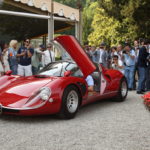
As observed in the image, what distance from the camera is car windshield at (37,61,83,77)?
21.9ft

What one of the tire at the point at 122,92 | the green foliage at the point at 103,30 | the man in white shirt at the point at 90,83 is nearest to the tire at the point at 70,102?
the man in white shirt at the point at 90,83

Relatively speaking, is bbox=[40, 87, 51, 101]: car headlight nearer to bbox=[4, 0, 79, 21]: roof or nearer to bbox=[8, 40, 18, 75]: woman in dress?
bbox=[8, 40, 18, 75]: woman in dress

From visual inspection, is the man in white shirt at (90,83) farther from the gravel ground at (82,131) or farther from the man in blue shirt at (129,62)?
the man in blue shirt at (129,62)

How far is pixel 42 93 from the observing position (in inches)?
218

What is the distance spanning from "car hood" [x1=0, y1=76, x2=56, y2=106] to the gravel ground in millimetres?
418

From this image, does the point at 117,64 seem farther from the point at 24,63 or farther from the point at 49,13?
the point at 49,13

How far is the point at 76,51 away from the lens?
6.02 m

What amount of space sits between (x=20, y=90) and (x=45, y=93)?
61 cm

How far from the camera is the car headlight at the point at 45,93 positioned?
5.46 m

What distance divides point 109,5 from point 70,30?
6.80 metres

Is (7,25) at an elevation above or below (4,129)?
above

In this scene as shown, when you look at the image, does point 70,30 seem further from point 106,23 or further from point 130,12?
point 106,23

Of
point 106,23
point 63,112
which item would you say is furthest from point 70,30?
point 106,23

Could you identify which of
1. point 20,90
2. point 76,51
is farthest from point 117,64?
point 20,90
